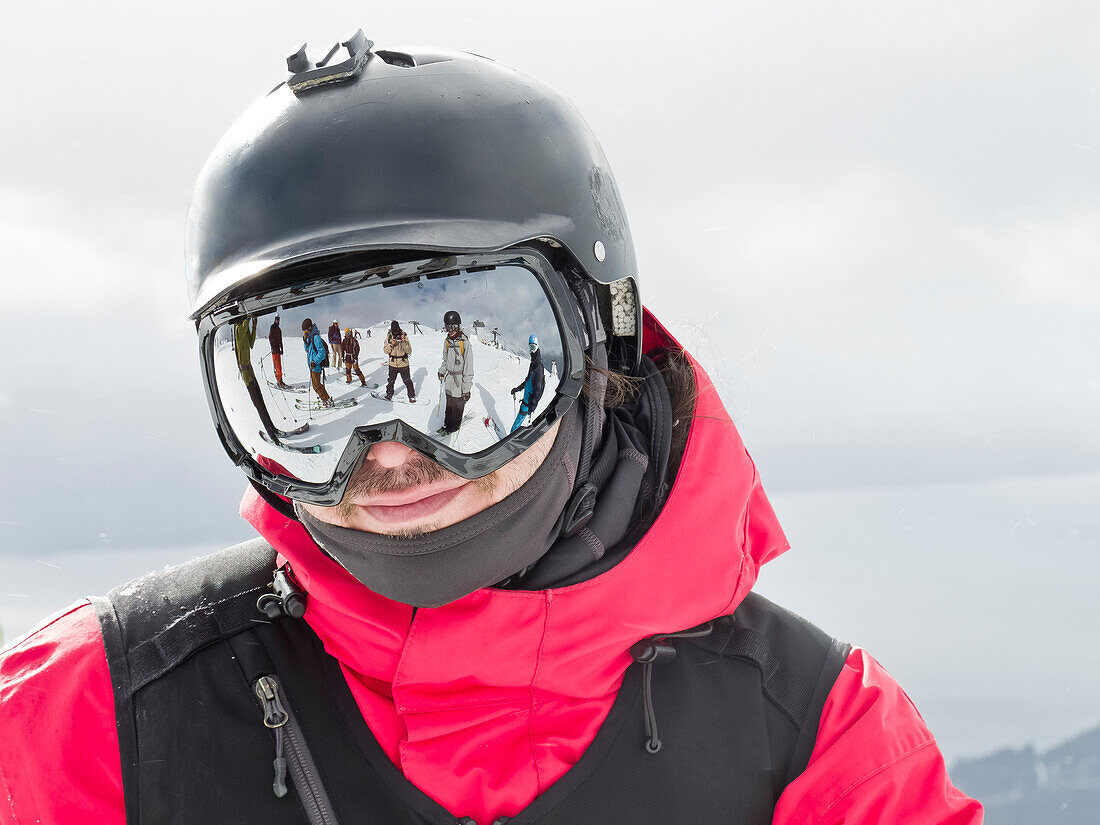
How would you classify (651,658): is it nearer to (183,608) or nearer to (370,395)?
(370,395)

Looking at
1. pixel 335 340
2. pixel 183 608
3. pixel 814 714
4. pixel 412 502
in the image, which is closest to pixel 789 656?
pixel 814 714

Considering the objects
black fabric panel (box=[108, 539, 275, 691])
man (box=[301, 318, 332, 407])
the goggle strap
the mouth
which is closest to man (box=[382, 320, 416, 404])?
man (box=[301, 318, 332, 407])

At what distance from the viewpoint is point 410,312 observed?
5.21 ft

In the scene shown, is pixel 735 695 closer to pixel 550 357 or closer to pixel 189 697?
pixel 550 357

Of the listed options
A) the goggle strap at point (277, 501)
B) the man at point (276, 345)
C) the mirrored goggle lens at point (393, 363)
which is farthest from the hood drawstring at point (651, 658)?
the man at point (276, 345)

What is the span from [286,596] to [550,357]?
2.29 ft

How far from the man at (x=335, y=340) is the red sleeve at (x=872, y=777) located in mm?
1152

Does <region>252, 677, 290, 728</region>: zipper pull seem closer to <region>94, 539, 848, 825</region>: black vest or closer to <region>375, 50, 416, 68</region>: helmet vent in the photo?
<region>94, 539, 848, 825</region>: black vest

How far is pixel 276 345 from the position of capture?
163 cm

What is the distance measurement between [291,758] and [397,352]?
75 cm

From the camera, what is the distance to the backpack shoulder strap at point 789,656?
1695 mm

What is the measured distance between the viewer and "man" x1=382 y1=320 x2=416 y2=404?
158cm

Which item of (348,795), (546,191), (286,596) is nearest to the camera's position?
(348,795)

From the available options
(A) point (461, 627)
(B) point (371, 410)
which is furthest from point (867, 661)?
(B) point (371, 410)
